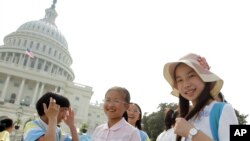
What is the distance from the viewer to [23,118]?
51.0 m

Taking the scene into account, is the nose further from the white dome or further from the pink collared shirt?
the white dome

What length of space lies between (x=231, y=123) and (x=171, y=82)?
74cm

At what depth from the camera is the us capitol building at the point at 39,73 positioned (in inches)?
2489

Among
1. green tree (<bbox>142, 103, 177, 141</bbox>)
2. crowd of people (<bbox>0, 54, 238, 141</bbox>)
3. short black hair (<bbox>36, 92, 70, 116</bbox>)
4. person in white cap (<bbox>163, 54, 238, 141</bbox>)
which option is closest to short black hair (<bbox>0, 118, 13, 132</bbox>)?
short black hair (<bbox>36, 92, 70, 116</bbox>)

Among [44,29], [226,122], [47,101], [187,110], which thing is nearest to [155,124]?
[47,101]

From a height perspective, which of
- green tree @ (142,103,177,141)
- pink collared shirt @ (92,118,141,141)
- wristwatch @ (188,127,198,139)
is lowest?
green tree @ (142,103,177,141)

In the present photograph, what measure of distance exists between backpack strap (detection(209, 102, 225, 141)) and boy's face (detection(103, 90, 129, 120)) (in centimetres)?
175

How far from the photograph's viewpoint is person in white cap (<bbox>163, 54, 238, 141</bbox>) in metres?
1.95

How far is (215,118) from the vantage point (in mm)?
2025

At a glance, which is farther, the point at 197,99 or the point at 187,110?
the point at 187,110

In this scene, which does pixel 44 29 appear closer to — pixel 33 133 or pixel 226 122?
pixel 33 133

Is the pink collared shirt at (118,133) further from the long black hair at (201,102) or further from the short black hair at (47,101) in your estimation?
the long black hair at (201,102)

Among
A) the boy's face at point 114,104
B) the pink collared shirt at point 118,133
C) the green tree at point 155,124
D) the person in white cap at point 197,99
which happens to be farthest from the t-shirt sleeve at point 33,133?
the green tree at point 155,124

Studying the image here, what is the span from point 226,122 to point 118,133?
1.86 m
